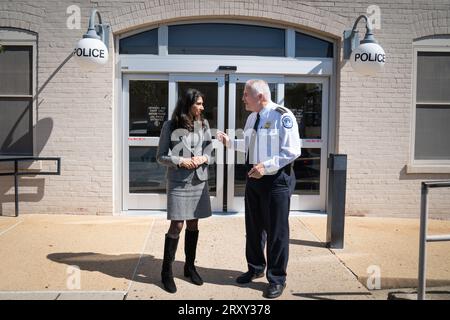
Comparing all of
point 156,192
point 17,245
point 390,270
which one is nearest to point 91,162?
point 156,192

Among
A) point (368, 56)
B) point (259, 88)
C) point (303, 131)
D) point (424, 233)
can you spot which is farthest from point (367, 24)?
point (424, 233)

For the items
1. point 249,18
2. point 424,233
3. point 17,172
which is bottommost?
point 424,233

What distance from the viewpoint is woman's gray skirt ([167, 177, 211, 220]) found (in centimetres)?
405

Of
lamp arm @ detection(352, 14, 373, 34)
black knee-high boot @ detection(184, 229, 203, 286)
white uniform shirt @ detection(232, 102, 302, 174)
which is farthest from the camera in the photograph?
lamp arm @ detection(352, 14, 373, 34)

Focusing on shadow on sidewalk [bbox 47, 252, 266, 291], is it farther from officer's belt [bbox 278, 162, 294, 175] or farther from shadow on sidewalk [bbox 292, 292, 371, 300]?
officer's belt [bbox 278, 162, 294, 175]

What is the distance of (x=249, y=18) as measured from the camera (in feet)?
23.2

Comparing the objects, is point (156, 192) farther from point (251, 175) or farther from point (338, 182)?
point (251, 175)

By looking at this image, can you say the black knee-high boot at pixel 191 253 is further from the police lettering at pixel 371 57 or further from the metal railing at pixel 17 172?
the police lettering at pixel 371 57

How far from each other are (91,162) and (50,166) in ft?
2.08

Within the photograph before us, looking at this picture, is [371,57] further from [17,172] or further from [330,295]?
[17,172]

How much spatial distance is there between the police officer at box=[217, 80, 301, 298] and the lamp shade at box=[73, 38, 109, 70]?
9.59 feet

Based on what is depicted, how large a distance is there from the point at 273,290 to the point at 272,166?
3.60 feet

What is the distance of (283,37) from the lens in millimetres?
7242

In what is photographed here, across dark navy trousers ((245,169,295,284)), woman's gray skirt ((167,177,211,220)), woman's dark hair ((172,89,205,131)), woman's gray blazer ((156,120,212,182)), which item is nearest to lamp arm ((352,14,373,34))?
dark navy trousers ((245,169,295,284))
